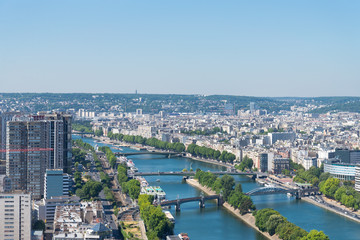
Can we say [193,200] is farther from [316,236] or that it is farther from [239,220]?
[316,236]

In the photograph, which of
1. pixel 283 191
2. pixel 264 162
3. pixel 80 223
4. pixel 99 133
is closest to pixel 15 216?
pixel 80 223

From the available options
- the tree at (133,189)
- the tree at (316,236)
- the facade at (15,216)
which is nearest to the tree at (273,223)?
the tree at (316,236)

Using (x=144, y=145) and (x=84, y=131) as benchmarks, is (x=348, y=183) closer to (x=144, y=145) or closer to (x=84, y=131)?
(x=144, y=145)

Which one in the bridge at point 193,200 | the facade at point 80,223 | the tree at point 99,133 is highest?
the facade at point 80,223

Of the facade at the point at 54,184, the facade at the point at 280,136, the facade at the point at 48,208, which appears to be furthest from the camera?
the facade at the point at 280,136

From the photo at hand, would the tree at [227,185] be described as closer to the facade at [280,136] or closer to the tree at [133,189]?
the tree at [133,189]

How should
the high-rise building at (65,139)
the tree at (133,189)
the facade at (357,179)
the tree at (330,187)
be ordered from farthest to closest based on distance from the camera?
the facade at (357,179) → the tree at (330,187) → the high-rise building at (65,139) → the tree at (133,189)
